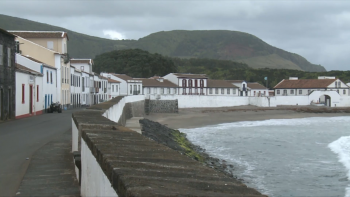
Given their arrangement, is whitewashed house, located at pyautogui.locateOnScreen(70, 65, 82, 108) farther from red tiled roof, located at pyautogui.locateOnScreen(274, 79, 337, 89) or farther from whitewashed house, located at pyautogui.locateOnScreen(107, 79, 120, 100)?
red tiled roof, located at pyautogui.locateOnScreen(274, 79, 337, 89)

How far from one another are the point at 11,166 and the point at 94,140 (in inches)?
225

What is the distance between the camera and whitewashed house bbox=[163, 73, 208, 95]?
83.7m

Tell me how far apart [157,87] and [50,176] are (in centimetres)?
7110

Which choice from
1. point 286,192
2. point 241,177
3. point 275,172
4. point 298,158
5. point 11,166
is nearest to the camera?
point 11,166

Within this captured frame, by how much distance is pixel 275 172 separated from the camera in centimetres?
1827

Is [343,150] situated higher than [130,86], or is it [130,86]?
[130,86]

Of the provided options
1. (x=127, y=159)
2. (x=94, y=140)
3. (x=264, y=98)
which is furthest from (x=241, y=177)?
(x=264, y=98)

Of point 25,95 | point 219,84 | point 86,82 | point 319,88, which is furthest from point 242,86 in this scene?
point 25,95

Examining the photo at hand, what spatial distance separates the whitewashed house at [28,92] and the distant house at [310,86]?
196 ft

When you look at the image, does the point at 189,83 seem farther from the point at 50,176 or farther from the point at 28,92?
the point at 50,176

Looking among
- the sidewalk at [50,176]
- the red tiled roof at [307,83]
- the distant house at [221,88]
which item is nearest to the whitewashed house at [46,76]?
the sidewalk at [50,176]

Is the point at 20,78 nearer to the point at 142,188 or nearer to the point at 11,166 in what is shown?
the point at 11,166

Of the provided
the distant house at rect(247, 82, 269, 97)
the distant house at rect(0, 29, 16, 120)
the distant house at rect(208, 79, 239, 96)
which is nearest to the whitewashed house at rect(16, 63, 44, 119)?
the distant house at rect(0, 29, 16, 120)

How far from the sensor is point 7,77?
2884cm
